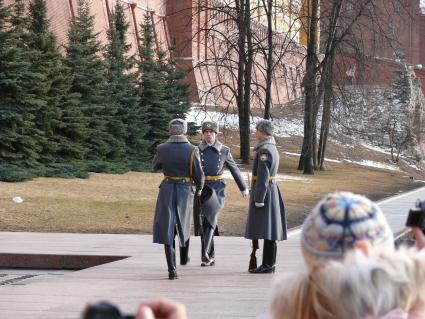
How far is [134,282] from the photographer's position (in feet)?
38.8

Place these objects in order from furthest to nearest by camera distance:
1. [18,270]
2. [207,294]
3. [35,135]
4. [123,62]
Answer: [123,62] < [35,135] < [18,270] < [207,294]

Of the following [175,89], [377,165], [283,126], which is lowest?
[377,165]

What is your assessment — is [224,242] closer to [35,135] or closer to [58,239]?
[58,239]

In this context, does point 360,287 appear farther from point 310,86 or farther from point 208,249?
point 310,86

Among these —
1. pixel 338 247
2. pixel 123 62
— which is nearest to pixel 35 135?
pixel 123 62

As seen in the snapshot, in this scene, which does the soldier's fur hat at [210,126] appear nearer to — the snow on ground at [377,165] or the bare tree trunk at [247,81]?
the bare tree trunk at [247,81]

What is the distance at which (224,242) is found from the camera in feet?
56.2

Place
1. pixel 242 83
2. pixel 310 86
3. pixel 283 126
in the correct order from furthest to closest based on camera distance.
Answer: pixel 283 126 < pixel 242 83 < pixel 310 86

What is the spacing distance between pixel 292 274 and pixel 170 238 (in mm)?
9262

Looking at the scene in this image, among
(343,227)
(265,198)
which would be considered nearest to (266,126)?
(265,198)

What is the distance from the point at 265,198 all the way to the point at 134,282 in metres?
1.95

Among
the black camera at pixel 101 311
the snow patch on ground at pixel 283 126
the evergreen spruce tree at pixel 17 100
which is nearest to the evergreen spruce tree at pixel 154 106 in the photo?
the snow patch on ground at pixel 283 126

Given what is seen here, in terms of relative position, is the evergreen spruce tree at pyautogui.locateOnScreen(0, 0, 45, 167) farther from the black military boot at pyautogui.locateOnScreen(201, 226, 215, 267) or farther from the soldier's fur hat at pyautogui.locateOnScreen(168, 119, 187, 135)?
the soldier's fur hat at pyautogui.locateOnScreen(168, 119, 187, 135)

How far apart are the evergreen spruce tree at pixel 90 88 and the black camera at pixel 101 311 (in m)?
34.4
